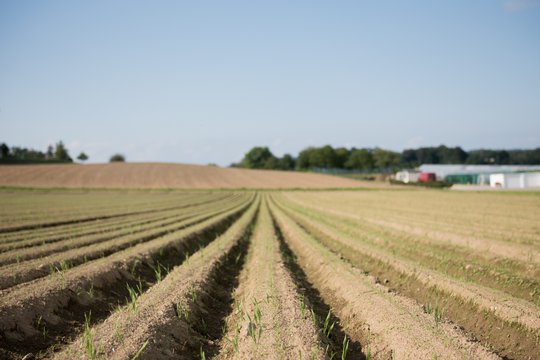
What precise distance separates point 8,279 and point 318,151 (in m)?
139

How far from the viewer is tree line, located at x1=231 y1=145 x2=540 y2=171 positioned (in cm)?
14238

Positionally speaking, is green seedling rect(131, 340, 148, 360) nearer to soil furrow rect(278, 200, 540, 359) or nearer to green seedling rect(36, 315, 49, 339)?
green seedling rect(36, 315, 49, 339)

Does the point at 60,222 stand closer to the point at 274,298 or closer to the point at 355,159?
the point at 274,298

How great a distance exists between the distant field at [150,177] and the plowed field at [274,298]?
57370mm

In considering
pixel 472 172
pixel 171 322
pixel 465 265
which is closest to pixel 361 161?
pixel 472 172

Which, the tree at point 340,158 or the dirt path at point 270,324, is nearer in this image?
the dirt path at point 270,324

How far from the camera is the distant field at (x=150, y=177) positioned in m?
66.4

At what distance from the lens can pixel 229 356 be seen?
511 centimetres

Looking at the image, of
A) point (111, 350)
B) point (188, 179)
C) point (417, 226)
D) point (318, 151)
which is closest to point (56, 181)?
point (188, 179)

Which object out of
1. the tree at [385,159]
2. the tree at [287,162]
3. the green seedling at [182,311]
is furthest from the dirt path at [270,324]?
the tree at [287,162]

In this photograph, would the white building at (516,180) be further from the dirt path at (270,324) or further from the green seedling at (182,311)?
the green seedling at (182,311)

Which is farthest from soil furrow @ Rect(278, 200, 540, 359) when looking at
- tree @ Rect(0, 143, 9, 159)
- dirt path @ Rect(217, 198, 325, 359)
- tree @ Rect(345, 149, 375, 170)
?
tree @ Rect(345, 149, 375, 170)

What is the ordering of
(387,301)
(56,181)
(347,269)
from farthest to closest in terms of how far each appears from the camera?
(56,181) < (347,269) < (387,301)

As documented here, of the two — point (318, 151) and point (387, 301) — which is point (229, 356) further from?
point (318, 151)
